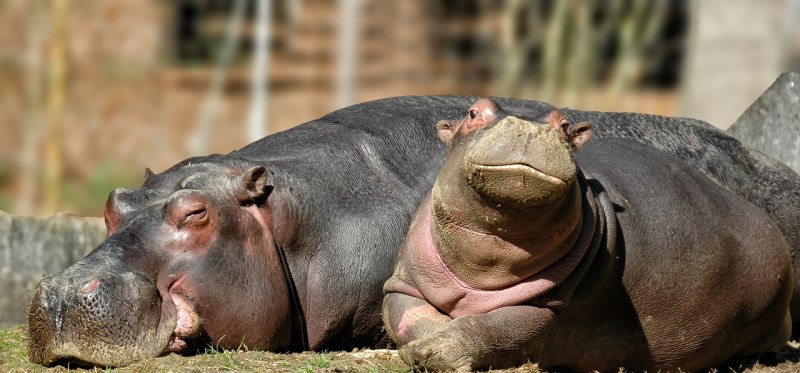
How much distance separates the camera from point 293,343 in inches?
228

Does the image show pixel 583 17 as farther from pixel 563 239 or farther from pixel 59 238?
pixel 563 239

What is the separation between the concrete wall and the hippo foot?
313 cm

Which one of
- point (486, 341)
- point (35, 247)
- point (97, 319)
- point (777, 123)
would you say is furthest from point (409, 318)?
point (777, 123)

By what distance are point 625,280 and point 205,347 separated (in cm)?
179

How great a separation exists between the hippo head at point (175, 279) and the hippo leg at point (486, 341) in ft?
2.86

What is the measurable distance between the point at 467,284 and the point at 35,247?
11.0 feet

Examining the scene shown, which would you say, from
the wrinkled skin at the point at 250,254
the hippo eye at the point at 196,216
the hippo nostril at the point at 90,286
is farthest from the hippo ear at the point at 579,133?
the hippo nostril at the point at 90,286

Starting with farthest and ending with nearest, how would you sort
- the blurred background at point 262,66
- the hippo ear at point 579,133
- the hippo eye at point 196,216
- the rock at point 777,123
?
1. the blurred background at point 262,66
2. the rock at point 777,123
3. the hippo eye at point 196,216
4. the hippo ear at point 579,133

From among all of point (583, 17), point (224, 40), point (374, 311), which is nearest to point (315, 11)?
point (224, 40)

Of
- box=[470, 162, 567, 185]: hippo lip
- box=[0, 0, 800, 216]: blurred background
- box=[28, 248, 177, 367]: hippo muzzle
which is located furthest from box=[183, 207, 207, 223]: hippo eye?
box=[0, 0, 800, 216]: blurred background

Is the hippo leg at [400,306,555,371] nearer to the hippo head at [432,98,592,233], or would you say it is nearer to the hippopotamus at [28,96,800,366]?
the hippo head at [432,98,592,233]

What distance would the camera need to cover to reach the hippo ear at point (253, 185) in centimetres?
562

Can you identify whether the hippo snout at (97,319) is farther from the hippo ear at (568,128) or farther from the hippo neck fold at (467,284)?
the hippo ear at (568,128)

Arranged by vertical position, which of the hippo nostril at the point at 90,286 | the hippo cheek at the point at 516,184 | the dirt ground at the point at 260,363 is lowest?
the dirt ground at the point at 260,363
